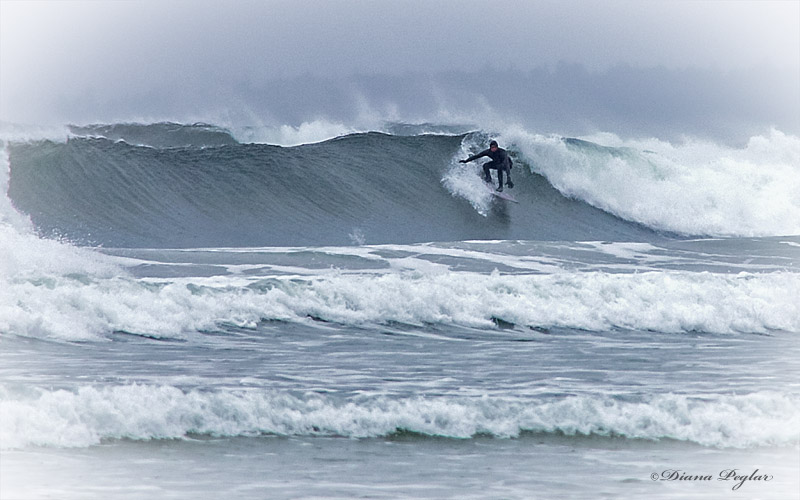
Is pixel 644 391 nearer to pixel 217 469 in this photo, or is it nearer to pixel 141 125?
pixel 217 469

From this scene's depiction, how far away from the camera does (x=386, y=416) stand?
6742 mm

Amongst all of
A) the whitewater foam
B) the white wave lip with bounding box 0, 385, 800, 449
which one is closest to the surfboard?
the whitewater foam

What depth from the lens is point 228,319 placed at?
10.9 meters

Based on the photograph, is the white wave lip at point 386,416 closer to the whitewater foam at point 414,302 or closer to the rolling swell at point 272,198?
the whitewater foam at point 414,302

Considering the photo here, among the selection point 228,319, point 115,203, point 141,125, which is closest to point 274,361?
point 228,319

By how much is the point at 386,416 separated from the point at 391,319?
4.51 m

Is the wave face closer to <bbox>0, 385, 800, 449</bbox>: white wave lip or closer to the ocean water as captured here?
the ocean water

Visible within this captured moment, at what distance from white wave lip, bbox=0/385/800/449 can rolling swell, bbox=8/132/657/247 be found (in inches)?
380

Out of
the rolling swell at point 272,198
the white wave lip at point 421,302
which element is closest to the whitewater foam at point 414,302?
the white wave lip at point 421,302

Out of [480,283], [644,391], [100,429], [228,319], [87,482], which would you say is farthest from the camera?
[480,283]

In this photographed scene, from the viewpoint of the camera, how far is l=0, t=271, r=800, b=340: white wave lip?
1055cm

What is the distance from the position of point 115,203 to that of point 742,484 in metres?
14.7

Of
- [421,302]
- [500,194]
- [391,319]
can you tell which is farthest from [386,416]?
[500,194]

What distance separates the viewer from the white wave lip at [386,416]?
21.3 feet
